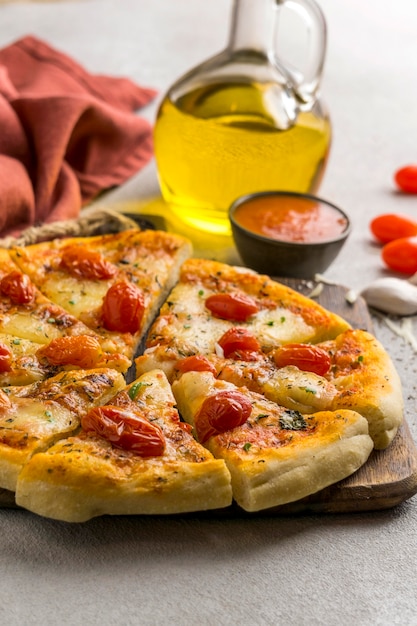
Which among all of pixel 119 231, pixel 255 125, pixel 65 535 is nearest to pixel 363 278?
pixel 255 125

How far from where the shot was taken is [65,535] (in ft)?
13.5

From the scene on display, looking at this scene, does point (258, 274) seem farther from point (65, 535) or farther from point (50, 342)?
point (65, 535)

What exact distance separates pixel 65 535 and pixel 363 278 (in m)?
3.35

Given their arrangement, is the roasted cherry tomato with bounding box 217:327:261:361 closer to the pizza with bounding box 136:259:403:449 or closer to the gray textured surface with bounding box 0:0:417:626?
the pizza with bounding box 136:259:403:449

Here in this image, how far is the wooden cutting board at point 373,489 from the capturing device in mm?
4266

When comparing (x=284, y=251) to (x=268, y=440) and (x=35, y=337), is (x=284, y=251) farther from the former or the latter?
(x=268, y=440)

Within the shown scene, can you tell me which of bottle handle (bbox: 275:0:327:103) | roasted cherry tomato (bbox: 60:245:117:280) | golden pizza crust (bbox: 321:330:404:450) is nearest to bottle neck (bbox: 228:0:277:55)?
bottle handle (bbox: 275:0:327:103)

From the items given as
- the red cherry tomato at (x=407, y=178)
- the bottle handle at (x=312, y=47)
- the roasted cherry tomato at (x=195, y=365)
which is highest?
the bottle handle at (x=312, y=47)

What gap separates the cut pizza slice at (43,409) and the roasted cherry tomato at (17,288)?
781 millimetres

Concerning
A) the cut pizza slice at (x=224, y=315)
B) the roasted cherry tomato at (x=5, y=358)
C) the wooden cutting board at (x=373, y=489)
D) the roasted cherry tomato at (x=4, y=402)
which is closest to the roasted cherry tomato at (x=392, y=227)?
the cut pizza slice at (x=224, y=315)

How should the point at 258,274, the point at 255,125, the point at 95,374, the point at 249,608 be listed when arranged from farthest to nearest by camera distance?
the point at 255,125 < the point at 258,274 < the point at 95,374 < the point at 249,608

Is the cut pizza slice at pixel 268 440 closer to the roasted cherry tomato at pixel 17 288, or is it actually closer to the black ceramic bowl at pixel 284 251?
the roasted cherry tomato at pixel 17 288

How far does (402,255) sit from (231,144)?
144 centimetres

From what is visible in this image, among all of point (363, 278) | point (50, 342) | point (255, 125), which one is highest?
point (255, 125)
